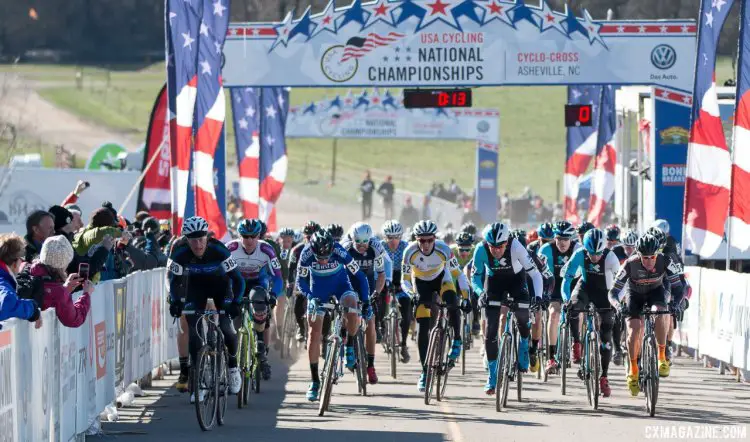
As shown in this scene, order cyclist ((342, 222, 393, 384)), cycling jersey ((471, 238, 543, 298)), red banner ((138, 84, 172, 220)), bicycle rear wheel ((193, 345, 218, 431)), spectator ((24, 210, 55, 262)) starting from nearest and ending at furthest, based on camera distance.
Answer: bicycle rear wheel ((193, 345, 218, 431))
spectator ((24, 210, 55, 262))
cycling jersey ((471, 238, 543, 298))
cyclist ((342, 222, 393, 384))
red banner ((138, 84, 172, 220))

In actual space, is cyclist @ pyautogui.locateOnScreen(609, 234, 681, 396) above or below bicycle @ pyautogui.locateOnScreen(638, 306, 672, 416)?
above

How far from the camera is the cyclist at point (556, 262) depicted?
17.3 metres

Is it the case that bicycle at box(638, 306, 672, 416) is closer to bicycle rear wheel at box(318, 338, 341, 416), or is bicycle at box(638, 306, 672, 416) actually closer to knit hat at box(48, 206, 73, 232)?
bicycle rear wheel at box(318, 338, 341, 416)

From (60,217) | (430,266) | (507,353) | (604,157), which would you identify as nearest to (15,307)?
(60,217)

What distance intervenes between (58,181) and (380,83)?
8055 mm

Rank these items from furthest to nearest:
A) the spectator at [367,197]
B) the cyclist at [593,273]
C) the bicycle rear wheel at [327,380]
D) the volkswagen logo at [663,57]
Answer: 1. the spectator at [367,197]
2. the volkswagen logo at [663,57]
3. the cyclist at [593,273]
4. the bicycle rear wheel at [327,380]

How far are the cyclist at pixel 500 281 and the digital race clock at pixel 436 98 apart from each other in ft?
47.4

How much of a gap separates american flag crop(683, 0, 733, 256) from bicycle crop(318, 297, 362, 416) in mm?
6231

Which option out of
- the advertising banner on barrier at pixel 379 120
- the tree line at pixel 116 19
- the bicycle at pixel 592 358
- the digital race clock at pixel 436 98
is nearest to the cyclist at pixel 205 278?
the bicycle at pixel 592 358

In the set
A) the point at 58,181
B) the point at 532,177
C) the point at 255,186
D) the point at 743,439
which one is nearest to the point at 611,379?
the point at 743,439

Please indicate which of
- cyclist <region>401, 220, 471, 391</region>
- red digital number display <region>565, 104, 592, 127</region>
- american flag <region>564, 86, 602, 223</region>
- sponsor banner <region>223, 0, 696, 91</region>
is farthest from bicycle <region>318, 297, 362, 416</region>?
american flag <region>564, 86, 602, 223</region>

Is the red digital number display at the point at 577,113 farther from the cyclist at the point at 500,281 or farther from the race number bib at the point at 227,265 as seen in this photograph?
the race number bib at the point at 227,265

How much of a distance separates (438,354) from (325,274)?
1.34 meters

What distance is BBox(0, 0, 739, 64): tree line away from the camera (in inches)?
4508
